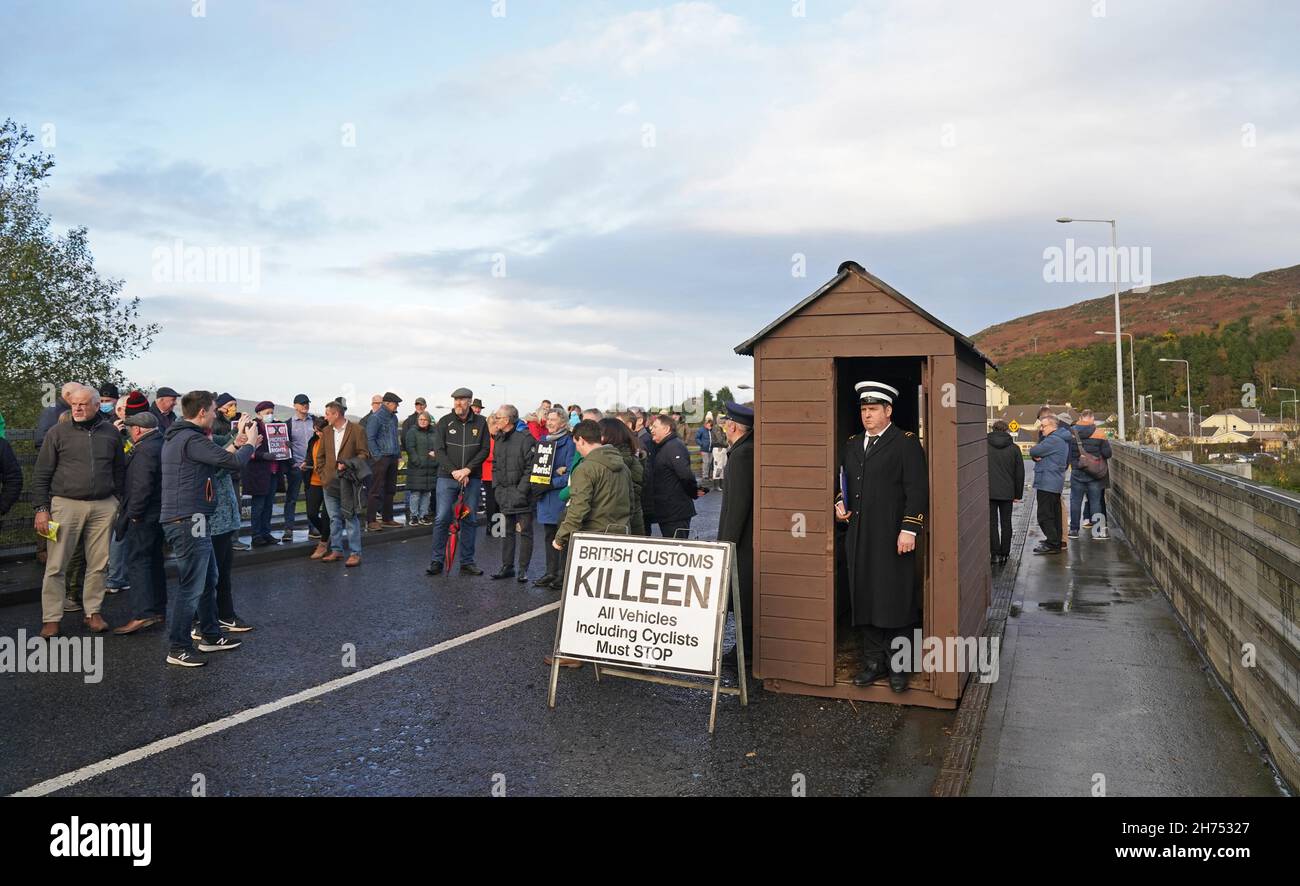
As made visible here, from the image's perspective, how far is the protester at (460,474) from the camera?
1112 centimetres

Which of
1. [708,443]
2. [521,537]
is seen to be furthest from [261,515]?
[708,443]

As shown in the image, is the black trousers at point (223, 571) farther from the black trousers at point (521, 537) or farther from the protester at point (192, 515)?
the black trousers at point (521, 537)

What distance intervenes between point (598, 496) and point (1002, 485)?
21.0 ft

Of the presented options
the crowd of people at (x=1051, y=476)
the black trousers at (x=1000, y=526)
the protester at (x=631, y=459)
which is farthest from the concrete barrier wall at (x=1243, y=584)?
the protester at (x=631, y=459)

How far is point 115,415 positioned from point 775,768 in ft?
30.3

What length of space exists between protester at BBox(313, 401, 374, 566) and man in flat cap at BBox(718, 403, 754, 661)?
20.6ft

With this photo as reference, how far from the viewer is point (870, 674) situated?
611 centimetres

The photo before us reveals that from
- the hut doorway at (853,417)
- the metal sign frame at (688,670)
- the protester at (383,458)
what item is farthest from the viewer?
the protester at (383,458)

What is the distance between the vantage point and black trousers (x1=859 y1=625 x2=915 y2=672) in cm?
607

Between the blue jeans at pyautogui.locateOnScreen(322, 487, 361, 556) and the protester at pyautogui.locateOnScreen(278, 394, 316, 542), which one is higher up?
the protester at pyautogui.locateOnScreen(278, 394, 316, 542)

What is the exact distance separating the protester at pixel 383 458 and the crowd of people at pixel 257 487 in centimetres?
8

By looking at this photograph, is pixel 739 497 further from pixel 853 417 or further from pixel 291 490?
pixel 291 490

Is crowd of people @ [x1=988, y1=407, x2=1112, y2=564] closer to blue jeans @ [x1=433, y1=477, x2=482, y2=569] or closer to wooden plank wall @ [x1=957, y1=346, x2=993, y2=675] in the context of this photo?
wooden plank wall @ [x1=957, y1=346, x2=993, y2=675]

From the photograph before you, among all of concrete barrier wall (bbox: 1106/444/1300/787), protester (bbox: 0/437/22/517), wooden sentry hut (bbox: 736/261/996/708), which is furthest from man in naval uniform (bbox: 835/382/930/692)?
protester (bbox: 0/437/22/517)
